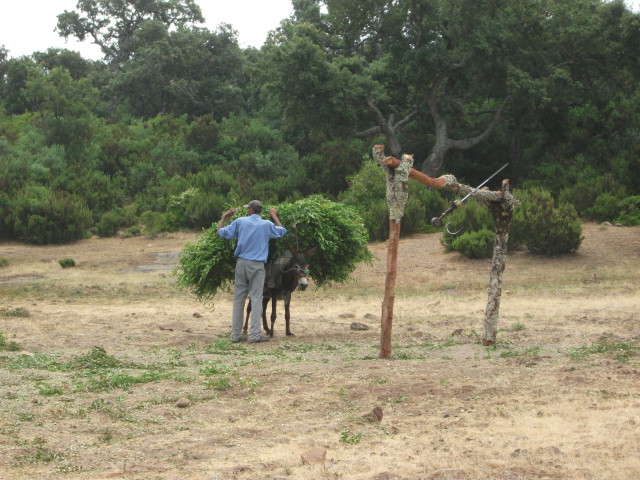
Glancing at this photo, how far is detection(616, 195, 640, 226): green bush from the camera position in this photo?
2559 cm

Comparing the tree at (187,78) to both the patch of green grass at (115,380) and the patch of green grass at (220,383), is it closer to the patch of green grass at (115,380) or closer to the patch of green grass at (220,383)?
the patch of green grass at (115,380)

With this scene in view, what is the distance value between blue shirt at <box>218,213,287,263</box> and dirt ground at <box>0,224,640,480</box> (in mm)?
1379

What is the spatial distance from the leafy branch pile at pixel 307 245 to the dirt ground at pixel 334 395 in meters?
1.01

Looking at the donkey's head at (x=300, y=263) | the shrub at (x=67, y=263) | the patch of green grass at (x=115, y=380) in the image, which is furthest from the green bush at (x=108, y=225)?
the patch of green grass at (x=115, y=380)

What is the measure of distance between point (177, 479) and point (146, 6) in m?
58.0

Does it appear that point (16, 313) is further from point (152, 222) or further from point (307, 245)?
point (152, 222)

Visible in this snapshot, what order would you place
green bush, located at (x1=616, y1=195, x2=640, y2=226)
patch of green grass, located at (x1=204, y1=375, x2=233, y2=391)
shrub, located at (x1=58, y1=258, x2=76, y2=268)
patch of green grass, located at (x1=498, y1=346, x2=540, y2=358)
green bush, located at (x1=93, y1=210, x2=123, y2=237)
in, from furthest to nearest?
green bush, located at (x1=93, y1=210, x2=123, y2=237), green bush, located at (x1=616, y1=195, x2=640, y2=226), shrub, located at (x1=58, y1=258, x2=76, y2=268), patch of green grass, located at (x1=498, y1=346, x2=540, y2=358), patch of green grass, located at (x1=204, y1=375, x2=233, y2=391)

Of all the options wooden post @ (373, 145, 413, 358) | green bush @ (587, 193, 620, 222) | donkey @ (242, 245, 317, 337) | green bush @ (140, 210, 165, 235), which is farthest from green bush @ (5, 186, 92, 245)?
wooden post @ (373, 145, 413, 358)

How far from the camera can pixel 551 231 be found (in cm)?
2183

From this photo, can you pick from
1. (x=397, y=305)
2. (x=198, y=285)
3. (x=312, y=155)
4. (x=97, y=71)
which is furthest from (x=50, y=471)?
(x=97, y=71)

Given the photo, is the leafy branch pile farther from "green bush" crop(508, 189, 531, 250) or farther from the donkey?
"green bush" crop(508, 189, 531, 250)

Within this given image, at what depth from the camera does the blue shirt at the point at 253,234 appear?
1174cm

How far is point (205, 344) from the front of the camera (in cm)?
1199

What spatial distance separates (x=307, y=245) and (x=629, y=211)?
17.3 meters
